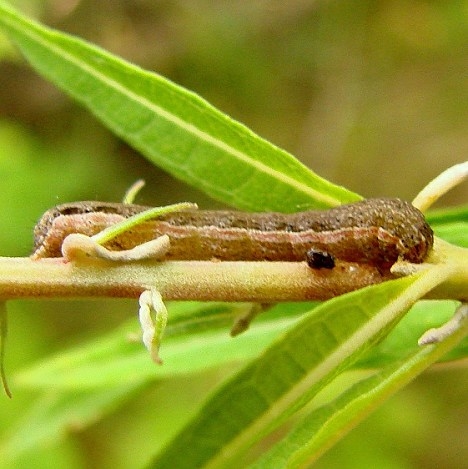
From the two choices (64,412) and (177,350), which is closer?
(177,350)

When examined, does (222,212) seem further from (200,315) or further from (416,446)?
(416,446)

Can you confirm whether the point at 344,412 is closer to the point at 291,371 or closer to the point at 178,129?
the point at 291,371

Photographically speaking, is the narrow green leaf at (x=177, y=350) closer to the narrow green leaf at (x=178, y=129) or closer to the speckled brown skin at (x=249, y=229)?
the speckled brown skin at (x=249, y=229)

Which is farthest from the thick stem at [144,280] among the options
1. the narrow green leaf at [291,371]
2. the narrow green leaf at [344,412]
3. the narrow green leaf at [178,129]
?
the narrow green leaf at [178,129]

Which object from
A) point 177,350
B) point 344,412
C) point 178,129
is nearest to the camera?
point 344,412

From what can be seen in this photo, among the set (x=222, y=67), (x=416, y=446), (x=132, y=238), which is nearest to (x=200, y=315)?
(x=132, y=238)

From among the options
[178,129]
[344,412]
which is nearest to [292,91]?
[178,129]

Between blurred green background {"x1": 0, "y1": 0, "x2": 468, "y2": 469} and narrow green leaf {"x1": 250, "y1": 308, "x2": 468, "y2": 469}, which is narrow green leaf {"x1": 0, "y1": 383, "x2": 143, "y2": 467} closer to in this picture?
narrow green leaf {"x1": 250, "y1": 308, "x2": 468, "y2": 469}

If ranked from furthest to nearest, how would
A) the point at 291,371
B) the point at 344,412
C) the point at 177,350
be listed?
the point at 177,350 < the point at 291,371 < the point at 344,412
